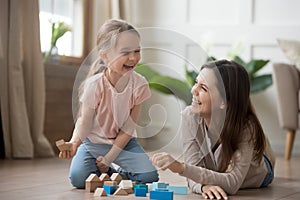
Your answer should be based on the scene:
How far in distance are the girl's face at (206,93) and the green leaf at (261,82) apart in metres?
2.58

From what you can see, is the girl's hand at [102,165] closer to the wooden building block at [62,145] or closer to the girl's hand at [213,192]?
the wooden building block at [62,145]

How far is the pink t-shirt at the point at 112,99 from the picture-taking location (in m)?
1.97

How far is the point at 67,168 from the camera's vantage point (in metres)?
2.99

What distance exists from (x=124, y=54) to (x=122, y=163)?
450mm

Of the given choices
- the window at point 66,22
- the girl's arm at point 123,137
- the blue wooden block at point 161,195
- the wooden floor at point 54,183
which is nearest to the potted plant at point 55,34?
the window at point 66,22

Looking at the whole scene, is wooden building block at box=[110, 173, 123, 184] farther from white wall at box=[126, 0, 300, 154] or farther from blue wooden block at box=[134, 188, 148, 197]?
white wall at box=[126, 0, 300, 154]

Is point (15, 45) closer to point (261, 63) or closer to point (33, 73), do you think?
point (33, 73)

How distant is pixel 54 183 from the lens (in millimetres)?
2285

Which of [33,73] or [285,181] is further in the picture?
[33,73]

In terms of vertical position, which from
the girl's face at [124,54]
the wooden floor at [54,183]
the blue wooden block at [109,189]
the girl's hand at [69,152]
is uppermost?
the girl's face at [124,54]

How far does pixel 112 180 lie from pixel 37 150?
5.42 ft

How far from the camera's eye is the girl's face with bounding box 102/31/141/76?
185cm

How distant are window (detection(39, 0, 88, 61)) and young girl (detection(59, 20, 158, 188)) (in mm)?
2048

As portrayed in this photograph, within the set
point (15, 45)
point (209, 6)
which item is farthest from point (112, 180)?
point (209, 6)
